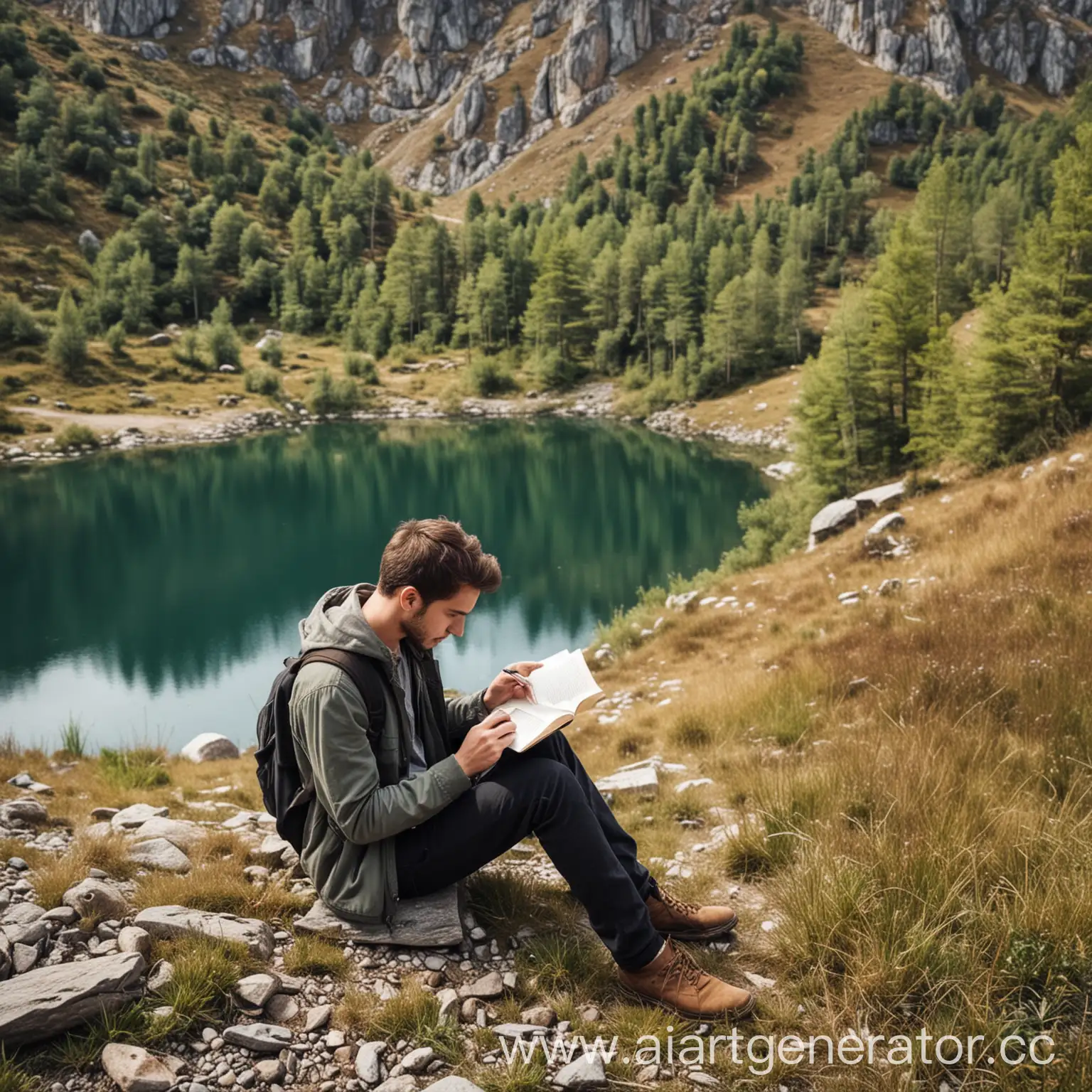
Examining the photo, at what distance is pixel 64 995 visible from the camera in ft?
9.62

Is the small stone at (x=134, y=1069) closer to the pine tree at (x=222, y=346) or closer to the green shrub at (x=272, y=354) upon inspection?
the pine tree at (x=222, y=346)

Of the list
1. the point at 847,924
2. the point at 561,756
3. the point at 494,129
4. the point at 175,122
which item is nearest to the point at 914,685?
the point at 847,924

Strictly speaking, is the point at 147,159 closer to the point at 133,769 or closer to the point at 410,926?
the point at 133,769

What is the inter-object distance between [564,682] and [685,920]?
53.3 inches

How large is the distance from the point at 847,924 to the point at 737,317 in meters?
65.9

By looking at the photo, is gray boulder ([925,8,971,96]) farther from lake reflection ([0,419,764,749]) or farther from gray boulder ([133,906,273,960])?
gray boulder ([133,906,273,960])

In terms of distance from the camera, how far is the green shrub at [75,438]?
52.2 metres

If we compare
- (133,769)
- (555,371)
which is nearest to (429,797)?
(133,769)

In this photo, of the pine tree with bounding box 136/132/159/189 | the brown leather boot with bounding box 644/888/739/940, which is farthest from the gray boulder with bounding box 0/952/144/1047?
the pine tree with bounding box 136/132/159/189

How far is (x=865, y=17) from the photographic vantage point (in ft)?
579

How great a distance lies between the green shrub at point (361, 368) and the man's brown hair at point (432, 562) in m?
73.1

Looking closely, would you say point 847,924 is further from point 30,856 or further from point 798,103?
point 798,103

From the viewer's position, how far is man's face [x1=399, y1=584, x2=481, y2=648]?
3.58m

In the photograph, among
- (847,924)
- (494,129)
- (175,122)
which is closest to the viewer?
(847,924)
